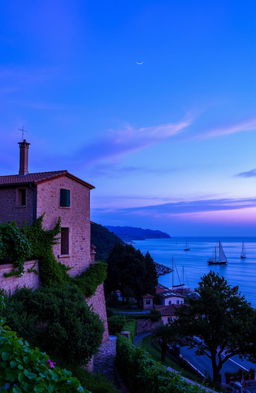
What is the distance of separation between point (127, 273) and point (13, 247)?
110 ft

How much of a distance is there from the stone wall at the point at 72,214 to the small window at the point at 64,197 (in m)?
0.19

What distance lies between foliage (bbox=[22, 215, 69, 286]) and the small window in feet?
5.98

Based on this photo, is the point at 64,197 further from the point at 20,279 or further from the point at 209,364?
the point at 209,364

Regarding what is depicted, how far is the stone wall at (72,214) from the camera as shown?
53.4 feet

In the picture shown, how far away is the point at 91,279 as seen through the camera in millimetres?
17797

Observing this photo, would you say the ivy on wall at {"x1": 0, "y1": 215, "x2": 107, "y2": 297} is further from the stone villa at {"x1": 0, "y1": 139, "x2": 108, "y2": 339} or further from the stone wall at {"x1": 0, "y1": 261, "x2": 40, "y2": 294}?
the stone villa at {"x1": 0, "y1": 139, "x2": 108, "y2": 339}

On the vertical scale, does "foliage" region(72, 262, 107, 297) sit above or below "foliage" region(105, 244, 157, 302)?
above

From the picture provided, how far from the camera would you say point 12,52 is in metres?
14.7

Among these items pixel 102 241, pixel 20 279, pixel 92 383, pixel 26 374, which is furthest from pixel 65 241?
pixel 102 241

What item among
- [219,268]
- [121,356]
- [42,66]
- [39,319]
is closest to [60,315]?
[39,319]

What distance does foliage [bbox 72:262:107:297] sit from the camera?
1703 cm

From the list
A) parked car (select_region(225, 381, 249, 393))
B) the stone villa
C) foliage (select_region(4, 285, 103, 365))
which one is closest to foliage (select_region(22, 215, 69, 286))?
the stone villa

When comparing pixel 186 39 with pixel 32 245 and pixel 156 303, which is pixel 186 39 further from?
pixel 156 303

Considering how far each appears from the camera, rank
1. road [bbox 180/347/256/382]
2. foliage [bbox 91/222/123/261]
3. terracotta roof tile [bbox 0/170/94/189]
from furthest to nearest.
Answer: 1. foliage [bbox 91/222/123/261]
2. road [bbox 180/347/256/382]
3. terracotta roof tile [bbox 0/170/94/189]
